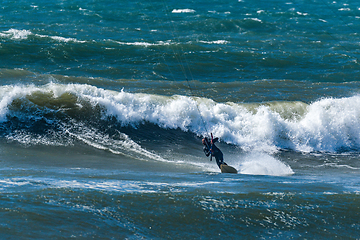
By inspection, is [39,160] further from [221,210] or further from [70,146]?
[221,210]

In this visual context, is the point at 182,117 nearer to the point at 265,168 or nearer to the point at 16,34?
the point at 265,168

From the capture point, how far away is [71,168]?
33.0 feet

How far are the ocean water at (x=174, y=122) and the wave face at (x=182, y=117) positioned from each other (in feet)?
0.19

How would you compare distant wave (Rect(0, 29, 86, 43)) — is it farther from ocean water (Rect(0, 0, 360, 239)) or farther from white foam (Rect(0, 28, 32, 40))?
ocean water (Rect(0, 0, 360, 239))

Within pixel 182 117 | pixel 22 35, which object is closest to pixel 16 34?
pixel 22 35

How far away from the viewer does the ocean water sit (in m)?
6.55

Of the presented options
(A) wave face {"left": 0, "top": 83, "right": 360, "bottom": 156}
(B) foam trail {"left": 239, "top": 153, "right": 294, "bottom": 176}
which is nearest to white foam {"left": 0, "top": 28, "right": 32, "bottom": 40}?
(A) wave face {"left": 0, "top": 83, "right": 360, "bottom": 156}

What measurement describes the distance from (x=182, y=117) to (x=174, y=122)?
16.4 inches

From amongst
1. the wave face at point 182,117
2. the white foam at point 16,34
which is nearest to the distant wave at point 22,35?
the white foam at point 16,34

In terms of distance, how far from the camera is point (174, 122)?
615 inches

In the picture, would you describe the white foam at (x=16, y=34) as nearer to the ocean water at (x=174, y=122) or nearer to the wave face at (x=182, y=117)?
the ocean water at (x=174, y=122)

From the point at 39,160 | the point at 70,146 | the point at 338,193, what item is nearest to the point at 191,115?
the point at 70,146

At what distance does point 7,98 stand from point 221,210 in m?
10.3

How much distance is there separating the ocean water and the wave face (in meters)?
0.06
